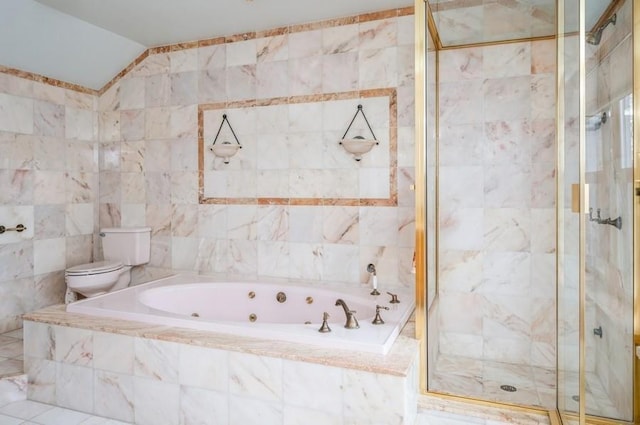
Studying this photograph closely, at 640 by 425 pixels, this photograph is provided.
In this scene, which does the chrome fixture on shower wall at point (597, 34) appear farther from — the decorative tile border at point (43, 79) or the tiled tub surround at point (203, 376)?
the decorative tile border at point (43, 79)

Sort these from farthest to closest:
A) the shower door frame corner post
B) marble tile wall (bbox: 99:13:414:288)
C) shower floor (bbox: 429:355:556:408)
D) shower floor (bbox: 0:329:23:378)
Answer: marble tile wall (bbox: 99:13:414:288) < shower floor (bbox: 0:329:23:378) < shower floor (bbox: 429:355:556:408) < the shower door frame corner post

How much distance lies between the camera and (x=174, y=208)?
12.9 ft

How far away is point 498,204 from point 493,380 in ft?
3.72

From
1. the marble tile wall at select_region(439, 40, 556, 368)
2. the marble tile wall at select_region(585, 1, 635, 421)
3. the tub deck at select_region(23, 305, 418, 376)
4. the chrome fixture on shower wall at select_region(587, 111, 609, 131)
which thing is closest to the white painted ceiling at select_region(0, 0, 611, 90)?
the marble tile wall at select_region(439, 40, 556, 368)

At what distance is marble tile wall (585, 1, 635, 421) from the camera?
1672 millimetres

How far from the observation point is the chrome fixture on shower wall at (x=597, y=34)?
5.42ft

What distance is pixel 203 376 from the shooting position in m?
2.22

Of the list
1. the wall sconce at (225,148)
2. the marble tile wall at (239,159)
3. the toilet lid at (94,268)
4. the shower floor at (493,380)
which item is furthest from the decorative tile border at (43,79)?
the shower floor at (493,380)

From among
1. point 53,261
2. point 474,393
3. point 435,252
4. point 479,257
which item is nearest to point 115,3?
point 53,261

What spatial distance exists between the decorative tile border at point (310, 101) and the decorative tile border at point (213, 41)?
20.6 inches

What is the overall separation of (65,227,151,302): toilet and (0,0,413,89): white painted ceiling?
4.72ft

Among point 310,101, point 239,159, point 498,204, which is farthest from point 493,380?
point 239,159

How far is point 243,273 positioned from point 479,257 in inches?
73.2

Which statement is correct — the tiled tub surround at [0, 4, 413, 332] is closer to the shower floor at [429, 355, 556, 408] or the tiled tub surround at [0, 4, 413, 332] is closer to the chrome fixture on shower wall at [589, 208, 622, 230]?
the shower floor at [429, 355, 556, 408]
